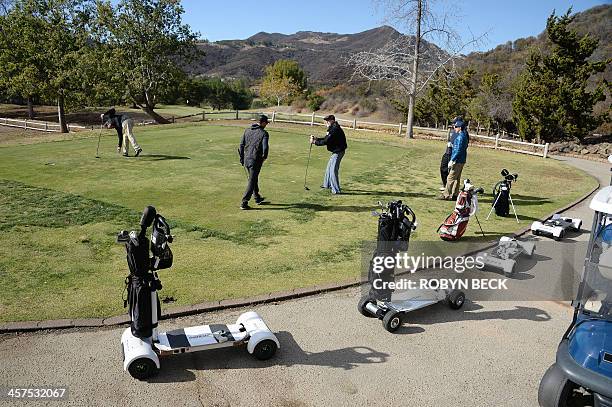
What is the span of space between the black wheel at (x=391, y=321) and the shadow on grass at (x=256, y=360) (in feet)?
1.60

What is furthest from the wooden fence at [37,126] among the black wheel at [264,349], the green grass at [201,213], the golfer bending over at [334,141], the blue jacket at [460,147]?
the black wheel at [264,349]

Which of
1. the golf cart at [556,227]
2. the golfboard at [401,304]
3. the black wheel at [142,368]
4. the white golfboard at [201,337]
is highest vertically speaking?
the golf cart at [556,227]

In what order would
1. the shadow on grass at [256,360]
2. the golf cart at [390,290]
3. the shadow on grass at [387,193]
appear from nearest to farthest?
the shadow on grass at [256,360], the golf cart at [390,290], the shadow on grass at [387,193]

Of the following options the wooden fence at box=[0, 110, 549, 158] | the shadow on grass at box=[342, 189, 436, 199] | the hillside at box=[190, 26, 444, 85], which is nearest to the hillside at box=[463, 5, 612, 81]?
the wooden fence at box=[0, 110, 549, 158]

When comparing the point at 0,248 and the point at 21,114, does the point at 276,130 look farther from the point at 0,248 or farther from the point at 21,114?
the point at 21,114

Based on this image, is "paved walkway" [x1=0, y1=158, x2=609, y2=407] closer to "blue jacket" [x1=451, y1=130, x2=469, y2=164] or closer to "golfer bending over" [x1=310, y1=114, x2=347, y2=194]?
"blue jacket" [x1=451, y1=130, x2=469, y2=164]

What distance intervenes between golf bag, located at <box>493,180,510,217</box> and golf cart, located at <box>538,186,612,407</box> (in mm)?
5954

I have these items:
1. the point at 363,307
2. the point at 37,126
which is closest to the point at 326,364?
the point at 363,307

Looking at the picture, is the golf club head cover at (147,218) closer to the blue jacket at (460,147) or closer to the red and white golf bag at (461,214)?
the red and white golf bag at (461,214)

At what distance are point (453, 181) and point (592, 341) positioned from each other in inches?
354

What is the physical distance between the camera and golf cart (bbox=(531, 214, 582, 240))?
34.7ft

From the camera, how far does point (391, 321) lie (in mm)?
6461

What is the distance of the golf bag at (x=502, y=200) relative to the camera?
38.8 feet

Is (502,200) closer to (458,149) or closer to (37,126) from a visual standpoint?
(458,149)
